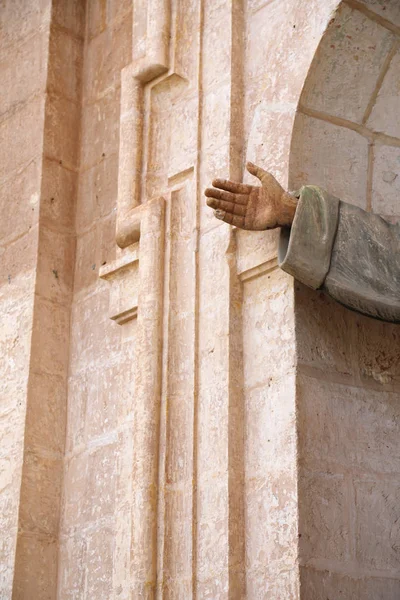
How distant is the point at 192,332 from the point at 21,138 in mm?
1600

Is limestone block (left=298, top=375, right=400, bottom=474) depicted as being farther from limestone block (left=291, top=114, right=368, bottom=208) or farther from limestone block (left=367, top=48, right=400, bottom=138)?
limestone block (left=367, top=48, right=400, bottom=138)

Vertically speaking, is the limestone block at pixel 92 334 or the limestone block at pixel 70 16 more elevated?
the limestone block at pixel 70 16

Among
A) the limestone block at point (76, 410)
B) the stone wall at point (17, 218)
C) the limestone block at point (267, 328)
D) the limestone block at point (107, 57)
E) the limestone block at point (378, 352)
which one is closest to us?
the limestone block at point (267, 328)

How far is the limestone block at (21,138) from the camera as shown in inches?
201

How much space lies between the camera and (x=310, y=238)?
12.1 ft

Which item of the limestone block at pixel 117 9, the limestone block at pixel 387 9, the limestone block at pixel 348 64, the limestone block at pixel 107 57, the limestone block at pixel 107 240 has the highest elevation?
the limestone block at pixel 117 9

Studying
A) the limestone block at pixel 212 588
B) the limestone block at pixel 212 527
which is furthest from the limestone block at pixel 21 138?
the limestone block at pixel 212 588

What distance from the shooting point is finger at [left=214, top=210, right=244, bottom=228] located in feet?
12.3

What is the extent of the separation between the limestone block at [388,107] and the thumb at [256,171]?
66 centimetres

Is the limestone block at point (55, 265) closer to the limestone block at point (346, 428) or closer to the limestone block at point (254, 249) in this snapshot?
the limestone block at point (254, 249)

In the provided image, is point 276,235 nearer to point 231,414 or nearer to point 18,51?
point 231,414

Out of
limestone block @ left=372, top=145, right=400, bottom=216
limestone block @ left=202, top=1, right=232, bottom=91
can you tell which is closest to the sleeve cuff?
limestone block @ left=372, top=145, right=400, bottom=216

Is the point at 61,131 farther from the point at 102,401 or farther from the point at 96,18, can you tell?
the point at 102,401

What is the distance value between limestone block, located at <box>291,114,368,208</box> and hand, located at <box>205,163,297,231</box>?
10.5 inches
